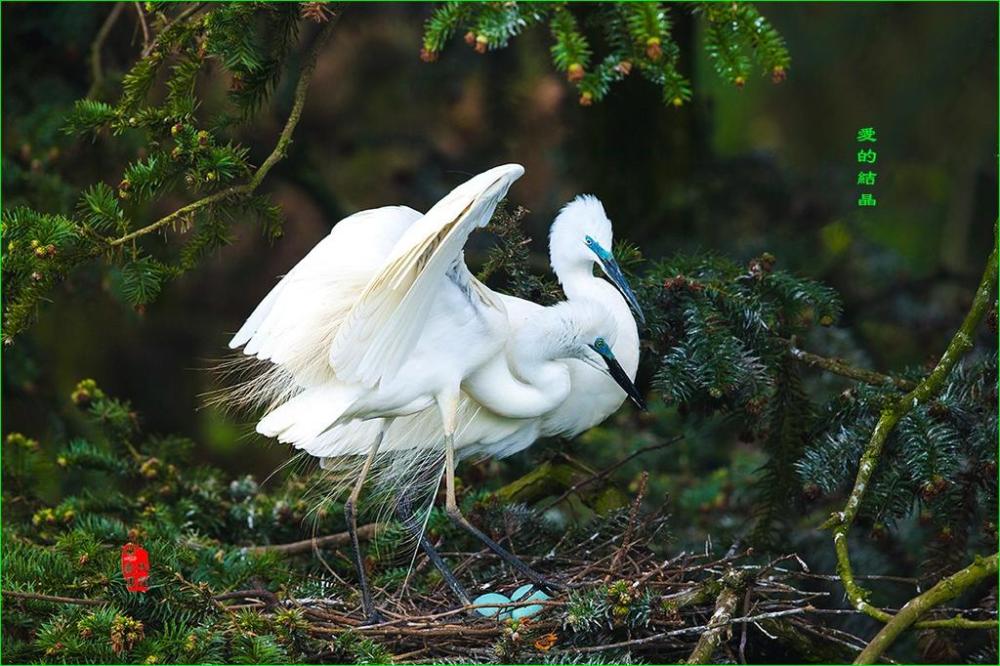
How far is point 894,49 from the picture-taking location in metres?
5.93

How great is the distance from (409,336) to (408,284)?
0.51ft

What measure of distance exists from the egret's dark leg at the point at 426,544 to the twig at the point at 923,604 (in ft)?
3.71

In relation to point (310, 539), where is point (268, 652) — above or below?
above

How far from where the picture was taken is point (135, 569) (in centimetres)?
286

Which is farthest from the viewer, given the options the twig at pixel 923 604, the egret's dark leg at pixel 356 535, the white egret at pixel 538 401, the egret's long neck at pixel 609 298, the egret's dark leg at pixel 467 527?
the egret's long neck at pixel 609 298

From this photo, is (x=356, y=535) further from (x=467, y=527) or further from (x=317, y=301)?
(x=317, y=301)

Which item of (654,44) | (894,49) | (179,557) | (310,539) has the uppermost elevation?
(654,44)

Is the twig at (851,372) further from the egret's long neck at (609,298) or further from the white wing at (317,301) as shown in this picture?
the white wing at (317,301)

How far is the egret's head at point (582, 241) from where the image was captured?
11.4 feet

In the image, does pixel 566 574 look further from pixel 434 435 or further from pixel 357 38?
pixel 357 38

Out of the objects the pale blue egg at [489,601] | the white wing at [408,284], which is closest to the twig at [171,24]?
the white wing at [408,284]

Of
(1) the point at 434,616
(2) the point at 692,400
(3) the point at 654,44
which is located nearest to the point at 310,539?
(1) the point at 434,616

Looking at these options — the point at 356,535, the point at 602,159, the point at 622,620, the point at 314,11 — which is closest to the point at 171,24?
the point at 314,11

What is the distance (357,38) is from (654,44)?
156 inches
